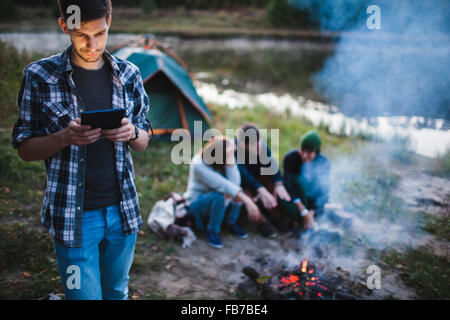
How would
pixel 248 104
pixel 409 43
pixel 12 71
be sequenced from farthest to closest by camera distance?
pixel 248 104 < pixel 409 43 < pixel 12 71

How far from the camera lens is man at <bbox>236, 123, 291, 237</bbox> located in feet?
13.1

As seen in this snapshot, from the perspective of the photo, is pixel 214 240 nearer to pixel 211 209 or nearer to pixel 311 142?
pixel 211 209

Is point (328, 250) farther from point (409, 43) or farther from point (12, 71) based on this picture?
point (12, 71)

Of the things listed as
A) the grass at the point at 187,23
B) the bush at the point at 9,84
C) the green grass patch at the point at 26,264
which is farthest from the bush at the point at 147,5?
the green grass patch at the point at 26,264

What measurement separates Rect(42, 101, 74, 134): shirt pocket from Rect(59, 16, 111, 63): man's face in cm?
24

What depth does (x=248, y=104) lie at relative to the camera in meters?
9.59

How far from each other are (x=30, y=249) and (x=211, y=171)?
1815 millimetres

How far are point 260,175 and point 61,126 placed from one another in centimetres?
300

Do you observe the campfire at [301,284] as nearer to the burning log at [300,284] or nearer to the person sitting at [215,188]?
the burning log at [300,284]

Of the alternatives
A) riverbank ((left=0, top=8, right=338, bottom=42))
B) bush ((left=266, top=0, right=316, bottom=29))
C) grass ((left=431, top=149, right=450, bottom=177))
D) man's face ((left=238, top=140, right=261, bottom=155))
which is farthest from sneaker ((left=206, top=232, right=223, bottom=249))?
bush ((left=266, top=0, right=316, bottom=29))

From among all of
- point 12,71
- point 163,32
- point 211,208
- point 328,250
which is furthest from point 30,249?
point 163,32

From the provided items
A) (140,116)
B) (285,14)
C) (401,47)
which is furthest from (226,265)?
(285,14)

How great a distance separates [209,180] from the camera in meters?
3.65

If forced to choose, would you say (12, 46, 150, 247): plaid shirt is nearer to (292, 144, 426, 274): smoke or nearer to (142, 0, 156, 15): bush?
(292, 144, 426, 274): smoke
